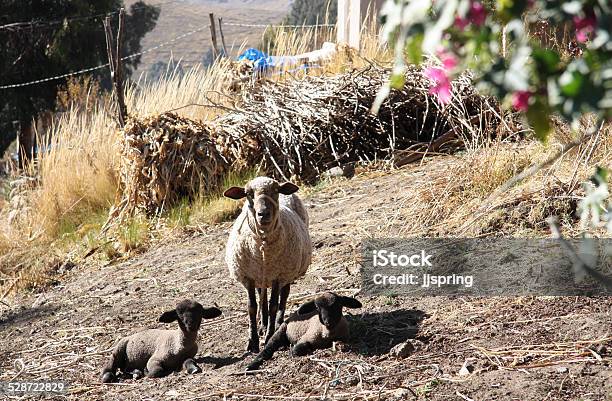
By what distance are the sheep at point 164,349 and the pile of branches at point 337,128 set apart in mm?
4981

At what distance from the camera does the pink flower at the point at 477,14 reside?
2.20 m

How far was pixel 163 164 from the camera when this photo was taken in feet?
37.0

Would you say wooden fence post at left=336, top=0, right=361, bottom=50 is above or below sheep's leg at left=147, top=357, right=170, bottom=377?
above

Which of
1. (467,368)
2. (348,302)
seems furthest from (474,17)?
(348,302)

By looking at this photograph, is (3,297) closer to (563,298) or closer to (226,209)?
(226,209)

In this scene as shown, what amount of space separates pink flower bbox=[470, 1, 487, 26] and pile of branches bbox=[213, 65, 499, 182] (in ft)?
29.4

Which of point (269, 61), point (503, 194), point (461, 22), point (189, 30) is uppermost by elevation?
point (461, 22)

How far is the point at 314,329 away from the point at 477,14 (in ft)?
13.2

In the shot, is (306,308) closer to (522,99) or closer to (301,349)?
(301,349)

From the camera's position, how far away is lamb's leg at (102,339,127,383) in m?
6.32

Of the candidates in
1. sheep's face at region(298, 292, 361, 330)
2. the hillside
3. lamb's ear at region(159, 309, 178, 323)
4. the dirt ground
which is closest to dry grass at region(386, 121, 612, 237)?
the dirt ground

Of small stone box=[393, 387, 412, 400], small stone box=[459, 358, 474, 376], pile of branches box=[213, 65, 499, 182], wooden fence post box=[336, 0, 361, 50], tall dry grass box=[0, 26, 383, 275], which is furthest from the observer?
wooden fence post box=[336, 0, 361, 50]

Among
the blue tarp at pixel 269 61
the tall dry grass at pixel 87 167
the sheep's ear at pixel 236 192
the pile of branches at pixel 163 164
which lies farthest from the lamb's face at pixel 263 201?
the blue tarp at pixel 269 61

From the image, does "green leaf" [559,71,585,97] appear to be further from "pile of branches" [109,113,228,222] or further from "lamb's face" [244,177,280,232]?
"pile of branches" [109,113,228,222]
